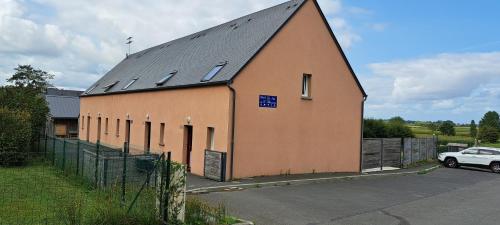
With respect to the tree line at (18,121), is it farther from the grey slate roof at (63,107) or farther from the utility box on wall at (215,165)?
the grey slate roof at (63,107)

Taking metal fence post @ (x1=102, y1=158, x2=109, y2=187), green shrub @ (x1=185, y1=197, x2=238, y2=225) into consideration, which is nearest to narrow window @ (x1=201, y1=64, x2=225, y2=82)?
metal fence post @ (x1=102, y1=158, x2=109, y2=187)

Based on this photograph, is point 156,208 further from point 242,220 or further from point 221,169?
point 221,169

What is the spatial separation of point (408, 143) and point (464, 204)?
13.4m

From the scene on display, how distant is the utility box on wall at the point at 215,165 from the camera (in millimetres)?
16469

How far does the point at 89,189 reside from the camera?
1309 cm

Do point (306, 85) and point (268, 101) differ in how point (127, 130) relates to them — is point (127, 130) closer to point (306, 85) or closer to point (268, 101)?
Answer: point (268, 101)

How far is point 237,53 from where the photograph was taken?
19.2 meters

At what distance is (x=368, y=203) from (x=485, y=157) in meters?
16.6

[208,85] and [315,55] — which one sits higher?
[315,55]

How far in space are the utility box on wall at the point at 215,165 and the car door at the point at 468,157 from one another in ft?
55.9

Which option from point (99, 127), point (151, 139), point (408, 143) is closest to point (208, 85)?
point (151, 139)

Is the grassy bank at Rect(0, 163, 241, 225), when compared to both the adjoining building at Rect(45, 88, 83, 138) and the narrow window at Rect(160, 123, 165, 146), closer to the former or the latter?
the narrow window at Rect(160, 123, 165, 146)

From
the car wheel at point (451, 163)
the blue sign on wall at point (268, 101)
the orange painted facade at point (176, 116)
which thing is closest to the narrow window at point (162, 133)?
the orange painted facade at point (176, 116)

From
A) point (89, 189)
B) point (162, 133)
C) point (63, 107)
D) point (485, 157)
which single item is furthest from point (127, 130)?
point (63, 107)
